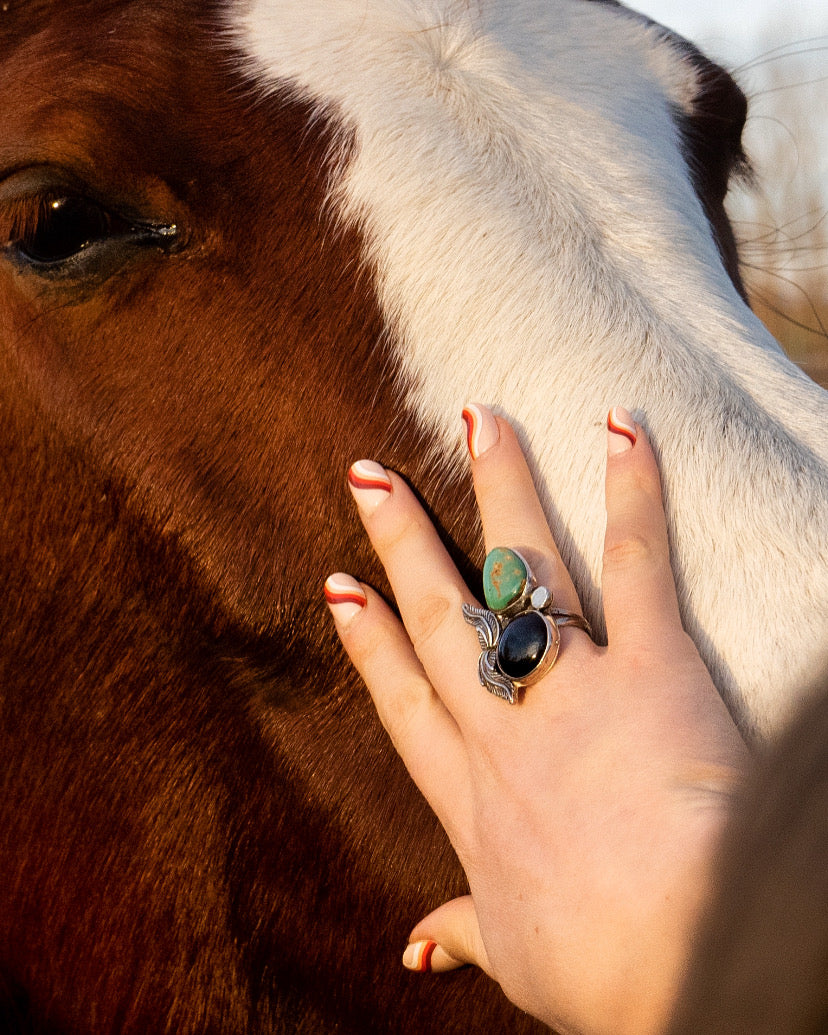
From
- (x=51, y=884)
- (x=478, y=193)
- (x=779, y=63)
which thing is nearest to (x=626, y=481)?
(x=478, y=193)

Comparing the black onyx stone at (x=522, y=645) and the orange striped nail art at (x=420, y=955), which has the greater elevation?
the black onyx stone at (x=522, y=645)

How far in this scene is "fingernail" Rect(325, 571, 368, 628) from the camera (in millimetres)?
1106

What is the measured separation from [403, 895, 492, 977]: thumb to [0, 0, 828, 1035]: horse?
0.11ft

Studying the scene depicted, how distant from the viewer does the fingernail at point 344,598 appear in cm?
111

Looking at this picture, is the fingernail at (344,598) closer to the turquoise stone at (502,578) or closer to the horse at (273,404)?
the horse at (273,404)

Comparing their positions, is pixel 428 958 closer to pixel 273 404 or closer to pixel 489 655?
pixel 489 655

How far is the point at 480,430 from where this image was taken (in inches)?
40.6

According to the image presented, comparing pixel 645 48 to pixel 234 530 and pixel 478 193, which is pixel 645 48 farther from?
pixel 234 530

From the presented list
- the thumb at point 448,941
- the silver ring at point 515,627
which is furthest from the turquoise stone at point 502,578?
the thumb at point 448,941

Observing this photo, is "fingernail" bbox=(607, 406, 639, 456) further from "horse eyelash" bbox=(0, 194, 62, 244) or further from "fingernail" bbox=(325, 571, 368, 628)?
"horse eyelash" bbox=(0, 194, 62, 244)

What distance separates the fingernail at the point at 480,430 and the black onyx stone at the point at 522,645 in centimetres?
19

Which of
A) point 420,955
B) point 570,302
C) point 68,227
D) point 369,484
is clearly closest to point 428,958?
point 420,955

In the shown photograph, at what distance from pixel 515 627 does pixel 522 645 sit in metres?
0.02

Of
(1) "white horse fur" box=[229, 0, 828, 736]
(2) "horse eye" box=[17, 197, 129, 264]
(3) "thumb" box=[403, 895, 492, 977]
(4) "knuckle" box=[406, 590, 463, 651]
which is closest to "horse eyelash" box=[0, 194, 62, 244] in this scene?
(2) "horse eye" box=[17, 197, 129, 264]
